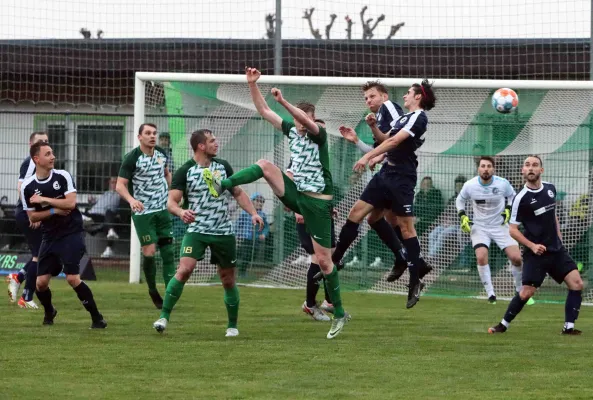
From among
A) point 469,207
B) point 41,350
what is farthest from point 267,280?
point 41,350

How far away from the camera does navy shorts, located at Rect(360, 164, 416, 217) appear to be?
1166 cm

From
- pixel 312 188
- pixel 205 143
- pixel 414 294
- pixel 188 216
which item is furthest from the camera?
pixel 414 294

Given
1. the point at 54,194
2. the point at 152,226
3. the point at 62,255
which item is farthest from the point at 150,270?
the point at 54,194

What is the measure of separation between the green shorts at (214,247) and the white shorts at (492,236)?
241 inches

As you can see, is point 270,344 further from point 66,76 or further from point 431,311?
point 66,76

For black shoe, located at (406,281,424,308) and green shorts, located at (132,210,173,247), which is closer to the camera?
black shoe, located at (406,281,424,308)

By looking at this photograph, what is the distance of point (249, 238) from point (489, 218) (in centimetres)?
398

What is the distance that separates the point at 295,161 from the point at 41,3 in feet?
29.0

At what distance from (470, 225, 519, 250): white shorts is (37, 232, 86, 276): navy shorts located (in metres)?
6.71

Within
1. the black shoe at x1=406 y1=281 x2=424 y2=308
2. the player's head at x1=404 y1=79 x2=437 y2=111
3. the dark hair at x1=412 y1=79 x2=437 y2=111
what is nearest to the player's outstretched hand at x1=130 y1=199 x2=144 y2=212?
the black shoe at x1=406 y1=281 x2=424 y2=308

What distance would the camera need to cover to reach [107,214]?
19328mm

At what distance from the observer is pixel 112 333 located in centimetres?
1123

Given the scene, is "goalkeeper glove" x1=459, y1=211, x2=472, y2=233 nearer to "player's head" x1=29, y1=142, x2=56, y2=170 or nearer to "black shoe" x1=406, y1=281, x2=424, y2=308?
"black shoe" x1=406, y1=281, x2=424, y2=308

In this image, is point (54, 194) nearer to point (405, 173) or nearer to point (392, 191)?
point (392, 191)
